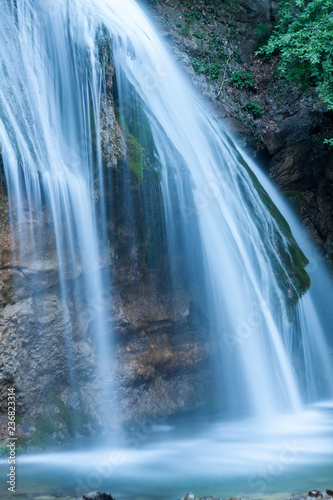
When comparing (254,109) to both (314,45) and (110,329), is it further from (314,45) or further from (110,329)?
(110,329)

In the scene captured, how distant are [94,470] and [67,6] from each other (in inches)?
227

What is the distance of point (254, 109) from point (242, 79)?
3.35ft

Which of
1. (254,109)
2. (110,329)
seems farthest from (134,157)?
(254,109)

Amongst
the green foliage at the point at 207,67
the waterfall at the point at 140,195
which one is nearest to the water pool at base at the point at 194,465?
the waterfall at the point at 140,195

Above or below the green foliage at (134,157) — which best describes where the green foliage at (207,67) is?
above

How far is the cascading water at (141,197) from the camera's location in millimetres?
5652

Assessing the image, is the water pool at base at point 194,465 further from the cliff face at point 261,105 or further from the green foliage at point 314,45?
the green foliage at point 314,45

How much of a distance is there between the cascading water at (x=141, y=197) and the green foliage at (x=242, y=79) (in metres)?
4.30

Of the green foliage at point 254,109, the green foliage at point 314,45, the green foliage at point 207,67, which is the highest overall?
the green foliage at point 207,67

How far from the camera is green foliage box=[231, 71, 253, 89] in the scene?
42.3 ft

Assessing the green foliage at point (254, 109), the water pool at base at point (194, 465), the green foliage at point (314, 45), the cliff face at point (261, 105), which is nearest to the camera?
the water pool at base at point (194, 465)

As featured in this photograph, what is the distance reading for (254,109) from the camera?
12.7m

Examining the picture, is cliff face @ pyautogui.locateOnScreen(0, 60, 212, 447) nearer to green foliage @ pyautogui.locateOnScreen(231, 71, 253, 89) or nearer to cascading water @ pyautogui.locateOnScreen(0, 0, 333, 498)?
cascading water @ pyautogui.locateOnScreen(0, 0, 333, 498)

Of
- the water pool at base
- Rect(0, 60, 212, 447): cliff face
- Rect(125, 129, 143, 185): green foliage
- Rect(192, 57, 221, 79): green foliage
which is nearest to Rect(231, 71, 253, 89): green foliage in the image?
Rect(192, 57, 221, 79): green foliage
